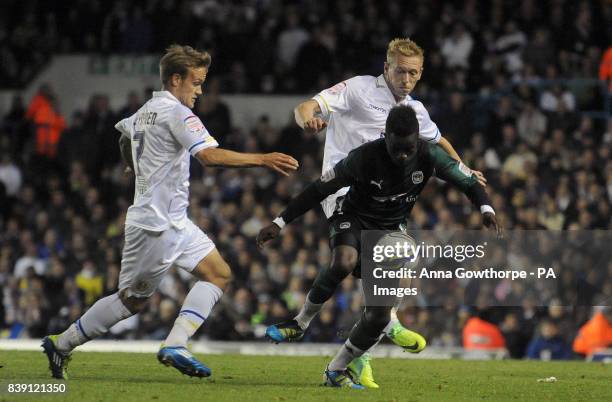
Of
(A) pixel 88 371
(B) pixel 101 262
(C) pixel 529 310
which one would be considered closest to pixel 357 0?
(B) pixel 101 262

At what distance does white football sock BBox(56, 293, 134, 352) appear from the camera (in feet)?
31.3

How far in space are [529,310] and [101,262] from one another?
6428 mm

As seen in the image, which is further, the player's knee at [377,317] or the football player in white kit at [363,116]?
the football player in white kit at [363,116]

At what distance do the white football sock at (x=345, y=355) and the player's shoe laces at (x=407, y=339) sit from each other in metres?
0.65

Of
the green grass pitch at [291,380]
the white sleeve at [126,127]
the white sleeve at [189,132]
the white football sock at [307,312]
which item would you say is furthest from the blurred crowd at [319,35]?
the white sleeve at [189,132]

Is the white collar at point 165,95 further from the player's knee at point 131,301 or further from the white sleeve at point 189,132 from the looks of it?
the player's knee at point 131,301

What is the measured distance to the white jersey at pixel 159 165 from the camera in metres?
9.38

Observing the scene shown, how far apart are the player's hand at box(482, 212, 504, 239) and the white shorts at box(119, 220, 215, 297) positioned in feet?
7.04

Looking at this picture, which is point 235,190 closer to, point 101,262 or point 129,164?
point 101,262

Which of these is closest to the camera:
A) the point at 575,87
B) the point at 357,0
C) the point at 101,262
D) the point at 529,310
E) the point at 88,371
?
the point at 88,371

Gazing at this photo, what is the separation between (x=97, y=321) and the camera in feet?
31.3

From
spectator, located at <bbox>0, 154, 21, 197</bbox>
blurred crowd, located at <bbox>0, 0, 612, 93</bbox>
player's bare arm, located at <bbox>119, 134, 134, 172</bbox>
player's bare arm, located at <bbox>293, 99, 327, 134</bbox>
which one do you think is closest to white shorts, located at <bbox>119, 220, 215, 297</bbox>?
player's bare arm, located at <bbox>119, 134, 134, 172</bbox>

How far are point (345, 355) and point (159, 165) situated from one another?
203cm

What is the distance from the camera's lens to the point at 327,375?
988cm
